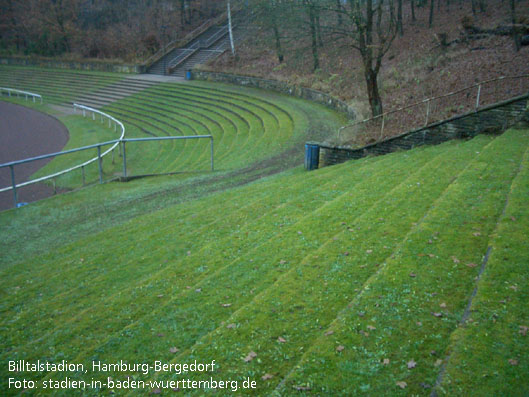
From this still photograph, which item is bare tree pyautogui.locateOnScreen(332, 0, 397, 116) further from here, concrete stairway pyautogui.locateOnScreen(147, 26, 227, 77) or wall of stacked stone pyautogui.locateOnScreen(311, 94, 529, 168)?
concrete stairway pyautogui.locateOnScreen(147, 26, 227, 77)

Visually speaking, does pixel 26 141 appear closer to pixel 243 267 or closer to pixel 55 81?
pixel 55 81

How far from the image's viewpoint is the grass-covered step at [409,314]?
4496 mm

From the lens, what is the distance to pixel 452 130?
14.3 metres

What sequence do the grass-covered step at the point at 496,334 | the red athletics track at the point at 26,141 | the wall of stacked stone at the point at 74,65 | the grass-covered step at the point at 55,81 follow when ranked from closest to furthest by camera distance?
the grass-covered step at the point at 496,334
the red athletics track at the point at 26,141
the grass-covered step at the point at 55,81
the wall of stacked stone at the point at 74,65

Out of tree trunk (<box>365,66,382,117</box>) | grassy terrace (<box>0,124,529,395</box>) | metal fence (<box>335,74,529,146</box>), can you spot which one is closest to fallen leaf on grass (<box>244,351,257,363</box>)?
grassy terrace (<box>0,124,529,395</box>)

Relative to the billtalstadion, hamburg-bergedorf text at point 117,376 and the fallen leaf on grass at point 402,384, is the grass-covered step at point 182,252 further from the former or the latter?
the fallen leaf on grass at point 402,384

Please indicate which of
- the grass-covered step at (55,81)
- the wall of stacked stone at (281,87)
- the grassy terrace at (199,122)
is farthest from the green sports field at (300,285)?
the grass-covered step at (55,81)

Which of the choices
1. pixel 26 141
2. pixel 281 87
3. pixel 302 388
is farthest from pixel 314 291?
pixel 281 87

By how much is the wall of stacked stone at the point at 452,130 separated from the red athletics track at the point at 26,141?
10832mm

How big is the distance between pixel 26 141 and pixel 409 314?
27.2 m

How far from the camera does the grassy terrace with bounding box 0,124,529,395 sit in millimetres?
4750

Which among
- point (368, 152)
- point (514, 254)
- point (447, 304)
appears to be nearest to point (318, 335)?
point (447, 304)

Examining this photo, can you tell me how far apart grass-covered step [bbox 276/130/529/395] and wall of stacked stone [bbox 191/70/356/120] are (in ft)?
46.3

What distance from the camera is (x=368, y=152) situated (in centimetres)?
1526
